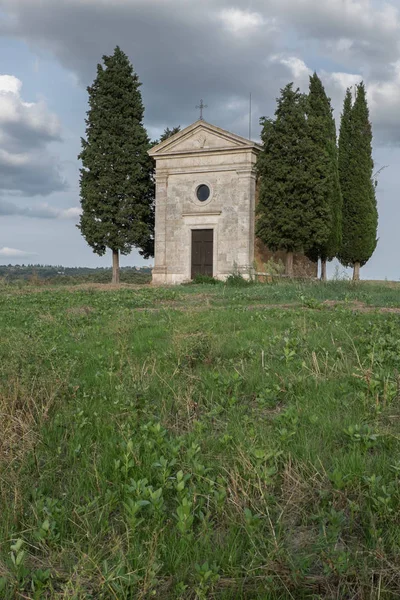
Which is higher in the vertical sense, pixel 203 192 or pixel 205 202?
pixel 203 192

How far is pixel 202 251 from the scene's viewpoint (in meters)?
28.6

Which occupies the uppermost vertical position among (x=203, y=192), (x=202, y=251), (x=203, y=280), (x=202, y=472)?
(x=203, y=192)

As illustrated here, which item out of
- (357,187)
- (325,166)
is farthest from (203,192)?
(357,187)

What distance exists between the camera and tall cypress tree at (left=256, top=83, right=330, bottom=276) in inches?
1018

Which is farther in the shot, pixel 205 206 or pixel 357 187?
pixel 357 187

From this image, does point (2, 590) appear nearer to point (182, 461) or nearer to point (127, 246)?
point (182, 461)

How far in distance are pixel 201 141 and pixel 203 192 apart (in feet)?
8.09

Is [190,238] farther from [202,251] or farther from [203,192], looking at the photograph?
[203,192]

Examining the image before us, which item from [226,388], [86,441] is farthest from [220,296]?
[86,441]

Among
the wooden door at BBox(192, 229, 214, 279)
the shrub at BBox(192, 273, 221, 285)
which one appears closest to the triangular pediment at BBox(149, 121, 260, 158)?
the wooden door at BBox(192, 229, 214, 279)

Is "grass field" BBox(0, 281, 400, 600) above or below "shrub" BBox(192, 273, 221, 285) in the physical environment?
below

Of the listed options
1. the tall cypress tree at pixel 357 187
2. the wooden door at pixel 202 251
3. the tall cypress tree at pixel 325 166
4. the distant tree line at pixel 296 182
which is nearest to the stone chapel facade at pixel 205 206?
the wooden door at pixel 202 251

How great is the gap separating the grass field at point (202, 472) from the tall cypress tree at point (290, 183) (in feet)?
65.3

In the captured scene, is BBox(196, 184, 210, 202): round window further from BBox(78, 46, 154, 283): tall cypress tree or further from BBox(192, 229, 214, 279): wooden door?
BBox(78, 46, 154, 283): tall cypress tree
